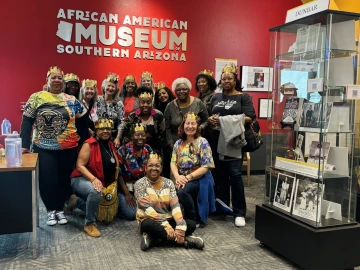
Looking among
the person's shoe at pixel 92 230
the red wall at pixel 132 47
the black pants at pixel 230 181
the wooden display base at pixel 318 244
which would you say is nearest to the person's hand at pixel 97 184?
the person's shoe at pixel 92 230

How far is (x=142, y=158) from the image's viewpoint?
12.1ft

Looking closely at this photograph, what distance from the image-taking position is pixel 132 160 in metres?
3.66

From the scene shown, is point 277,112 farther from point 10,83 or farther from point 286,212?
point 10,83

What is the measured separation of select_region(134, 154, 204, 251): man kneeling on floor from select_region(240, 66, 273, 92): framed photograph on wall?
3.34 meters

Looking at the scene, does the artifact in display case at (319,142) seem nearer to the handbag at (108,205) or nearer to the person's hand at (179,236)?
the person's hand at (179,236)

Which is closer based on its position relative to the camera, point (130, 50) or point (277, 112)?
point (277, 112)

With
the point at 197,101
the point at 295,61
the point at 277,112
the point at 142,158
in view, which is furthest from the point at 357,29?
the point at 142,158

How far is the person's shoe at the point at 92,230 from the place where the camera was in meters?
3.16

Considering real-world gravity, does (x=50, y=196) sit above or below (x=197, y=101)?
below

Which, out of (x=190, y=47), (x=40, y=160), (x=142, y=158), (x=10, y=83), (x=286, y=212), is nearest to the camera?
(x=286, y=212)

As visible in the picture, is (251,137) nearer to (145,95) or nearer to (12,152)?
(145,95)

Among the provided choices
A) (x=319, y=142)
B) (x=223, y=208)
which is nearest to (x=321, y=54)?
(x=319, y=142)

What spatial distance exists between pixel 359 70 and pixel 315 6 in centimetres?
54

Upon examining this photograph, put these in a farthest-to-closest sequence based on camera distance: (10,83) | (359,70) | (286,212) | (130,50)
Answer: (130,50) → (10,83) → (286,212) → (359,70)
